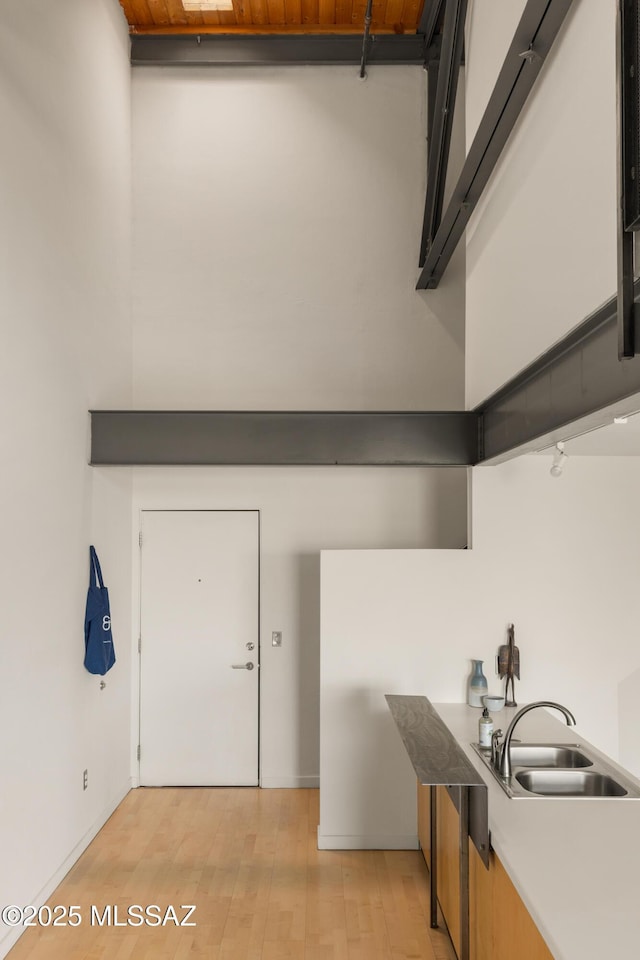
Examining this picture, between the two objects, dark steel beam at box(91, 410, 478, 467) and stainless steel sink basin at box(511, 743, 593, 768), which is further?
dark steel beam at box(91, 410, 478, 467)

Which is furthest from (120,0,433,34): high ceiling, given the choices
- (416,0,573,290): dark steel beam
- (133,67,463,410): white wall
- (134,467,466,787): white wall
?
(134,467,466,787): white wall

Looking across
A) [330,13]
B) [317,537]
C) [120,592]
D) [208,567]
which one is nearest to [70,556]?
[120,592]

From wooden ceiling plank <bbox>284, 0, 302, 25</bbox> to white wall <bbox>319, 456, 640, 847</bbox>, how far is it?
374 centimetres

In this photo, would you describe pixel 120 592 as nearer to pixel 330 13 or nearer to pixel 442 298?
pixel 442 298

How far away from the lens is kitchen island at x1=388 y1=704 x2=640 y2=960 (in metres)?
2.08

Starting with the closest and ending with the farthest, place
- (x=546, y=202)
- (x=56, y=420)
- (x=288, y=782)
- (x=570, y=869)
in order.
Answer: (x=570, y=869), (x=546, y=202), (x=56, y=420), (x=288, y=782)

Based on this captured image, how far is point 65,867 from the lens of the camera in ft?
13.5

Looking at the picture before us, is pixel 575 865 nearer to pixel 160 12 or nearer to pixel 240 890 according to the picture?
pixel 240 890

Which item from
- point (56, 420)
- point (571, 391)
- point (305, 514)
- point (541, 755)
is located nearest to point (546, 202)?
point (571, 391)

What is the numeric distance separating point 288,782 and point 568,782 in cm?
272

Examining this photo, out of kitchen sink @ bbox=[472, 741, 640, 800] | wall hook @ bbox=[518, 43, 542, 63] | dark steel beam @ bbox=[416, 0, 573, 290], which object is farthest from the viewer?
kitchen sink @ bbox=[472, 741, 640, 800]

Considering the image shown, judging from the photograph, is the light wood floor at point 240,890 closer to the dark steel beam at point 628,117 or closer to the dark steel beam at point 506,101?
the dark steel beam at point 628,117

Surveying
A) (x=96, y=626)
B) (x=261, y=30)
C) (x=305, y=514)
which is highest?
(x=261, y=30)

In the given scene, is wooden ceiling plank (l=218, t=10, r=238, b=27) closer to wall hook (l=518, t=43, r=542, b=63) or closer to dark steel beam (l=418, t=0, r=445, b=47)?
dark steel beam (l=418, t=0, r=445, b=47)
